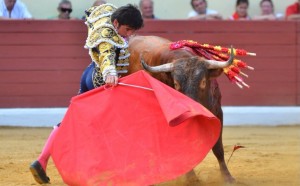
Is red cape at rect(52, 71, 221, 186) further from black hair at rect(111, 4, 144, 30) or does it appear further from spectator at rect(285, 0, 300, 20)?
spectator at rect(285, 0, 300, 20)

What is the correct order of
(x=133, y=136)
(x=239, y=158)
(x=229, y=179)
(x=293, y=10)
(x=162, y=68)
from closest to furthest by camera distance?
(x=133, y=136), (x=162, y=68), (x=229, y=179), (x=239, y=158), (x=293, y=10)

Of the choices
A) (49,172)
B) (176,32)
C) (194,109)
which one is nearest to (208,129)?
(194,109)

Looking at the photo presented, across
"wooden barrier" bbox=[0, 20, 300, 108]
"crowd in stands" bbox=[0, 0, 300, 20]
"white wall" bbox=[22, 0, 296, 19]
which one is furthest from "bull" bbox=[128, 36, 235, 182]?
"white wall" bbox=[22, 0, 296, 19]

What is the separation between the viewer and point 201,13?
8.80 meters

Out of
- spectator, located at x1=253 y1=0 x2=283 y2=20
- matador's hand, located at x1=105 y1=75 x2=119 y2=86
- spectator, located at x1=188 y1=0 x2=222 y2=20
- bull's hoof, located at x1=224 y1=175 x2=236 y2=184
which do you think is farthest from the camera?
spectator, located at x1=253 y1=0 x2=283 y2=20

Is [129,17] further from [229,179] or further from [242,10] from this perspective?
[242,10]

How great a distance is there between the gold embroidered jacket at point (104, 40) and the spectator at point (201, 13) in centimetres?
399

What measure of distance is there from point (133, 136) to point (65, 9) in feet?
15.4

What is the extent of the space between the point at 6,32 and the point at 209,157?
3243 millimetres

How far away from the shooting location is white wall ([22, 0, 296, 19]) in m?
9.12

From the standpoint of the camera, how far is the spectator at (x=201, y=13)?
28.6 ft

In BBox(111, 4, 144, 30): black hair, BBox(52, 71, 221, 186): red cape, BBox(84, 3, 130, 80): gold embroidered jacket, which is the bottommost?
BBox(52, 71, 221, 186): red cape

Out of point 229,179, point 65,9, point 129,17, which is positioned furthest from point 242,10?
point 129,17

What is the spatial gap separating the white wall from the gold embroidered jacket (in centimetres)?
437
